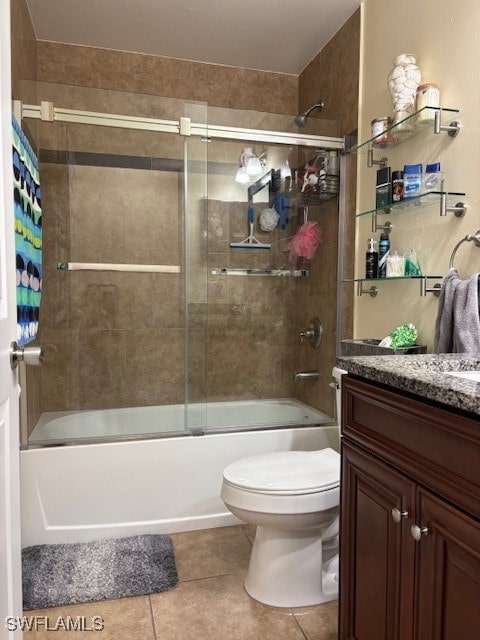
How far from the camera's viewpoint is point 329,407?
257 centimetres

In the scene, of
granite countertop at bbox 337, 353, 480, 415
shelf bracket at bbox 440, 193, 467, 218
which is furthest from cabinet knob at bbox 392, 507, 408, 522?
shelf bracket at bbox 440, 193, 467, 218

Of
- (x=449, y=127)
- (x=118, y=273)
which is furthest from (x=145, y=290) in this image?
(x=449, y=127)

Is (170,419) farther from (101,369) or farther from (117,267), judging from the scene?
(117,267)

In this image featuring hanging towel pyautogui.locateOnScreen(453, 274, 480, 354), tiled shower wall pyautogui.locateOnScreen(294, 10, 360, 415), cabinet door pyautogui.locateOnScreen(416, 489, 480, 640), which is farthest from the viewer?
tiled shower wall pyautogui.locateOnScreen(294, 10, 360, 415)

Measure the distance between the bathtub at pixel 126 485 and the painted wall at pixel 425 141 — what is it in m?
0.98

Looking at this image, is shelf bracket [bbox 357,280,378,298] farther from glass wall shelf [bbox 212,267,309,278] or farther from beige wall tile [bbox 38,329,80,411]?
beige wall tile [bbox 38,329,80,411]

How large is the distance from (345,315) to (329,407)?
53 centimetres

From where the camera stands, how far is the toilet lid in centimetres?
160

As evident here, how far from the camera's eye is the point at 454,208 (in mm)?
1676

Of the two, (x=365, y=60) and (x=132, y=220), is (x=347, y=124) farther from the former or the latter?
(x=132, y=220)

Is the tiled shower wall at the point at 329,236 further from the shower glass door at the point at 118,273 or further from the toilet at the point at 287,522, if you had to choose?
the toilet at the point at 287,522

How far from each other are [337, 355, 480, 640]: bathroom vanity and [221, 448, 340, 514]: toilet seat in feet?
1.13

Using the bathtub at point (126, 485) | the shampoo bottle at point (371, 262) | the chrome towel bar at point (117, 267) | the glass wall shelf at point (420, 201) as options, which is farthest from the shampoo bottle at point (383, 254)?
the chrome towel bar at point (117, 267)

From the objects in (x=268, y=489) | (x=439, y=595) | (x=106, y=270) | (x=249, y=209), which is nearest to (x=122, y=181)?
(x=106, y=270)
